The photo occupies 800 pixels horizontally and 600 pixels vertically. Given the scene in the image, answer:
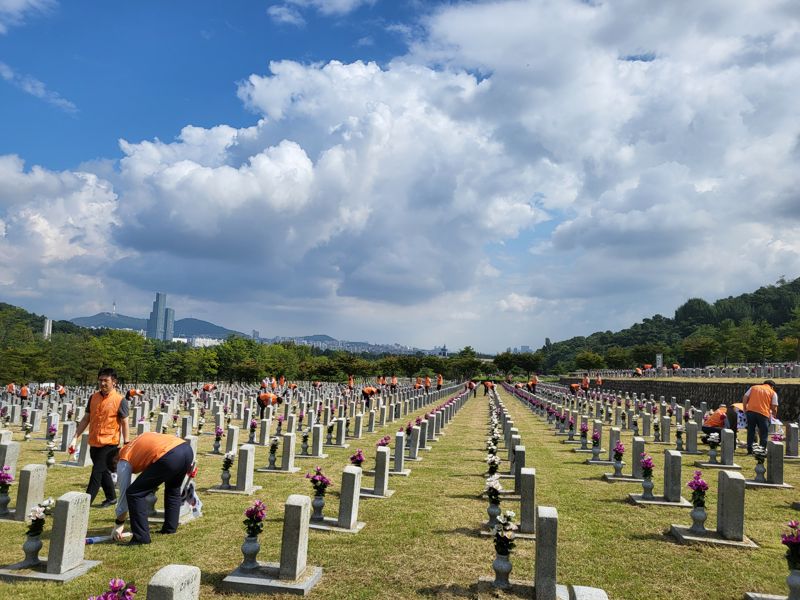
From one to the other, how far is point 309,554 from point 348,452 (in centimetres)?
912

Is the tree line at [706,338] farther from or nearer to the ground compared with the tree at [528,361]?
farther from the ground

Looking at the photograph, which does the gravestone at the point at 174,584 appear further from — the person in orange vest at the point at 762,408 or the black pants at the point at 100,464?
the person in orange vest at the point at 762,408

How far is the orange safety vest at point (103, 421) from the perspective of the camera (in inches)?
322

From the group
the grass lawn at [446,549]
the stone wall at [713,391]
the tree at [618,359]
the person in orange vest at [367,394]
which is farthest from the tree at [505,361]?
the grass lawn at [446,549]

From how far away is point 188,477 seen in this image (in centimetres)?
728

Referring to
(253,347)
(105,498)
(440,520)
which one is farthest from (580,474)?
(253,347)

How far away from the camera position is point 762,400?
13594 millimetres

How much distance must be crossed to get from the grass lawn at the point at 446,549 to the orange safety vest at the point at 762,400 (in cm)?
269

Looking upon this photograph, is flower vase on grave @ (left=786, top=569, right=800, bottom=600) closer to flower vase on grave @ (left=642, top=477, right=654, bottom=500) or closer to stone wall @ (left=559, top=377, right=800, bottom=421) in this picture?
flower vase on grave @ (left=642, top=477, right=654, bottom=500)

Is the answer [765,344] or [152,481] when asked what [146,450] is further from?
[765,344]

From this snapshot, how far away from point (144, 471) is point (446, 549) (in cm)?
409

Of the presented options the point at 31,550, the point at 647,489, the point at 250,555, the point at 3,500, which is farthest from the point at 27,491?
the point at 647,489

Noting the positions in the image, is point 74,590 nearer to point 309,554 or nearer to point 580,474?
point 309,554

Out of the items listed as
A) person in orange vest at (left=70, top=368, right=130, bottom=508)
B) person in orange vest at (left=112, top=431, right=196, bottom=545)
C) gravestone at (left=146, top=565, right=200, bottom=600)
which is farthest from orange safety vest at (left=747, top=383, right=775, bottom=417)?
person in orange vest at (left=70, top=368, right=130, bottom=508)
